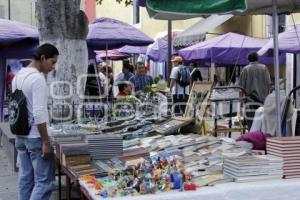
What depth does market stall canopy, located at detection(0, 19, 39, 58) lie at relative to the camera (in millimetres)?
11359

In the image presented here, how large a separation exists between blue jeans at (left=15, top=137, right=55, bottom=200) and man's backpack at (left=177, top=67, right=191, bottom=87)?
29.9 ft

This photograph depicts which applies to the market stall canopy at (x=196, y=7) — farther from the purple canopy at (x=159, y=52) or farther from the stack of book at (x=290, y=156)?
the purple canopy at (x=159, y=52)

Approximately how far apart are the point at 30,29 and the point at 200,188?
889 cm

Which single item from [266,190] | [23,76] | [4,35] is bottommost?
[266,190]

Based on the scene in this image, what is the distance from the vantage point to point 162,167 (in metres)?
4.19

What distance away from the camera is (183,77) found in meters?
14.2

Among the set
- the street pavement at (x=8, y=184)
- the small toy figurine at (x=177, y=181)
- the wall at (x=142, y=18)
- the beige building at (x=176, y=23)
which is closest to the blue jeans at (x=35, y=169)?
the street pavement at (x=8, y=184)

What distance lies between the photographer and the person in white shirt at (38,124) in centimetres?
495

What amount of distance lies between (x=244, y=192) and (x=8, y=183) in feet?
15.3

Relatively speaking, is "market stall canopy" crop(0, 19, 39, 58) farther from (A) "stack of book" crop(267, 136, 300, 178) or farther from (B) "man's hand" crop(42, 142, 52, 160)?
(A) "stack of book" crop(267, 136, 300, 178)

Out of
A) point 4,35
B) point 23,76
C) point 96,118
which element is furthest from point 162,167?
point 4,35

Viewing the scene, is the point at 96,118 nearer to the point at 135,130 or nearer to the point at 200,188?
the point at 135,130

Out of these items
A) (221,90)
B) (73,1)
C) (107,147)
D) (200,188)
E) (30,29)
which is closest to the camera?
(200,188)

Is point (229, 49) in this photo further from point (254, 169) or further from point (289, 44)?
point (254, 169)
